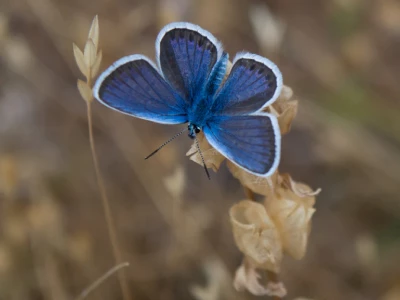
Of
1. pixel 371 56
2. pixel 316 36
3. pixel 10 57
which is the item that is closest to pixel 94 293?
pixel 10 57

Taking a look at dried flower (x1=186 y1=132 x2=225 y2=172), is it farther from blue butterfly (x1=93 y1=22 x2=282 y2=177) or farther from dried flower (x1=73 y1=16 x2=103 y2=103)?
dried flower (x1=73 y1=16 x2=103 y2=103)

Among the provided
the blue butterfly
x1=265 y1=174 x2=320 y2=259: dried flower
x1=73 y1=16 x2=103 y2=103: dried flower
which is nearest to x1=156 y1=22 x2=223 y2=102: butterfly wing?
the blue butterfly

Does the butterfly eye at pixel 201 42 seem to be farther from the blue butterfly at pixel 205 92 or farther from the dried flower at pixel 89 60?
the dried flower at pixel 89 60

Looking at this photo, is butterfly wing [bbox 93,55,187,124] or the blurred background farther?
the blurred background

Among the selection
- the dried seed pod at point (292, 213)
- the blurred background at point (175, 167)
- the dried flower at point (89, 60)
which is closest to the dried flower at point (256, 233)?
the dried seed pod at point (292, 213)

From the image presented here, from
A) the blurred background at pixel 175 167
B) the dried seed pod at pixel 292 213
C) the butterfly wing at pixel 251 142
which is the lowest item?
the blurred background at pixel 175 167
